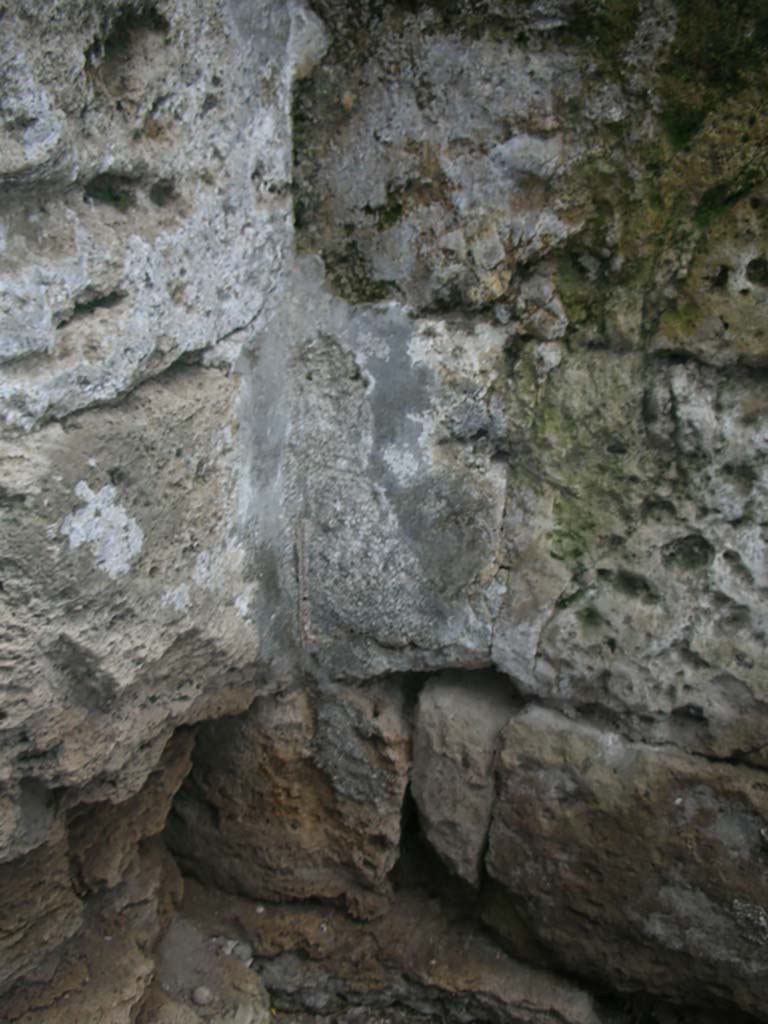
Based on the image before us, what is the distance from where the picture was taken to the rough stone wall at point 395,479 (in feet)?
4.08

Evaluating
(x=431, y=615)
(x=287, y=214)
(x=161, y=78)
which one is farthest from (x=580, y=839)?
(x=161, y=78)

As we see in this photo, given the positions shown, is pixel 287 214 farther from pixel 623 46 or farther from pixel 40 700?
pixel 40 700

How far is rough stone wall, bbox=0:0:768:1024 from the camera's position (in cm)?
124

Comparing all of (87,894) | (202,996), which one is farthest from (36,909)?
(202,996)

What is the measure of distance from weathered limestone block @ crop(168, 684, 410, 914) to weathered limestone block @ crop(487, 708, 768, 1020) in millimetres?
244

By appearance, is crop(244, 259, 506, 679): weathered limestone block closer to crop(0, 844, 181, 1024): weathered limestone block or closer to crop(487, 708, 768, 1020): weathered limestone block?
crop(487, 708, 768, 1020): weathered limestone block

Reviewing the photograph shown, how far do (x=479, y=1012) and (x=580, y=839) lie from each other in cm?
53

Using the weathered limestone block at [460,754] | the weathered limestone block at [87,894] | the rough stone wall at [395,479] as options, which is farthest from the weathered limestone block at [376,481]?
the weathered limestone block at [87,894]

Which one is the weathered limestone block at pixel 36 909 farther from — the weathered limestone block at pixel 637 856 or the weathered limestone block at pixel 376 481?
the weathered limestone block at pixel 637 856

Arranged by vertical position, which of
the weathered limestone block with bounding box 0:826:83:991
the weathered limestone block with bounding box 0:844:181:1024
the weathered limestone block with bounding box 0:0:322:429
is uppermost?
the weathered limestone block with bounding box 0:0:322:429

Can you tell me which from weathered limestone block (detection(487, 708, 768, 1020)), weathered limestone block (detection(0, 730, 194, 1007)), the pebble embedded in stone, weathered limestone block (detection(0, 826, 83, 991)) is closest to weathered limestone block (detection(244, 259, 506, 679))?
weathered limestone block (detection(487, 708, 768, 1020))

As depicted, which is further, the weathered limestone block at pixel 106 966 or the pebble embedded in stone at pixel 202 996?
the pebble embedded in stone at pixel 202 996

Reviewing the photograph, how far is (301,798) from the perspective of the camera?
198cm

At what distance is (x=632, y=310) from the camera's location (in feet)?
4.78
